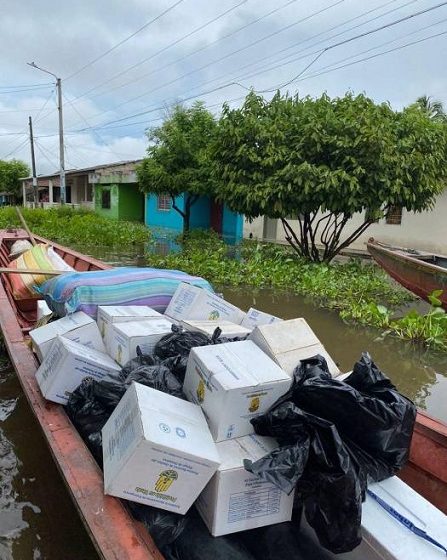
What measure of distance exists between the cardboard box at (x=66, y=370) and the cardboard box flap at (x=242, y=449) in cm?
87

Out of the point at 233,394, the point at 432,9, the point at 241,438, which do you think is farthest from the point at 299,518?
the point at 432,9

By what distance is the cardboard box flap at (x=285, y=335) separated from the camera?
7.13ft

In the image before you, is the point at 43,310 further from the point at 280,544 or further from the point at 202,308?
the point at 280,544

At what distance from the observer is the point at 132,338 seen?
2.45 metres

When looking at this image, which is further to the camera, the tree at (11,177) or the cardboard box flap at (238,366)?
the tree at (11,177)

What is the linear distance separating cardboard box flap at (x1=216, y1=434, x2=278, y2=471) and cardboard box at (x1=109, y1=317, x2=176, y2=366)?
93 cm

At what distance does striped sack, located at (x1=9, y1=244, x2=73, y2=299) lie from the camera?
4551 millimetres

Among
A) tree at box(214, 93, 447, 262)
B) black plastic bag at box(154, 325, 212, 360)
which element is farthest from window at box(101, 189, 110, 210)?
black plastic bag at box(154, 325, 212, 360)

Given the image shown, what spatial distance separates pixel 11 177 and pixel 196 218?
2860 centimetres

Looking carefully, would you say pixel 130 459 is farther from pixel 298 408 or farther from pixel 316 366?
pixel 316 366

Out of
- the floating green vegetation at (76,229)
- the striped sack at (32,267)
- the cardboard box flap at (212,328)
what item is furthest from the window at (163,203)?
the cardboard box flap at (212,328)

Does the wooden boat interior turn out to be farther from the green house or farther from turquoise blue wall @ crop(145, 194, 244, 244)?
the green house

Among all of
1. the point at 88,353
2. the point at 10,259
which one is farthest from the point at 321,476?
the point at 10,259

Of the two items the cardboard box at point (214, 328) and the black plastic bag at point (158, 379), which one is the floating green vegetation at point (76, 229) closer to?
the cardboard box at point (214, 328)
